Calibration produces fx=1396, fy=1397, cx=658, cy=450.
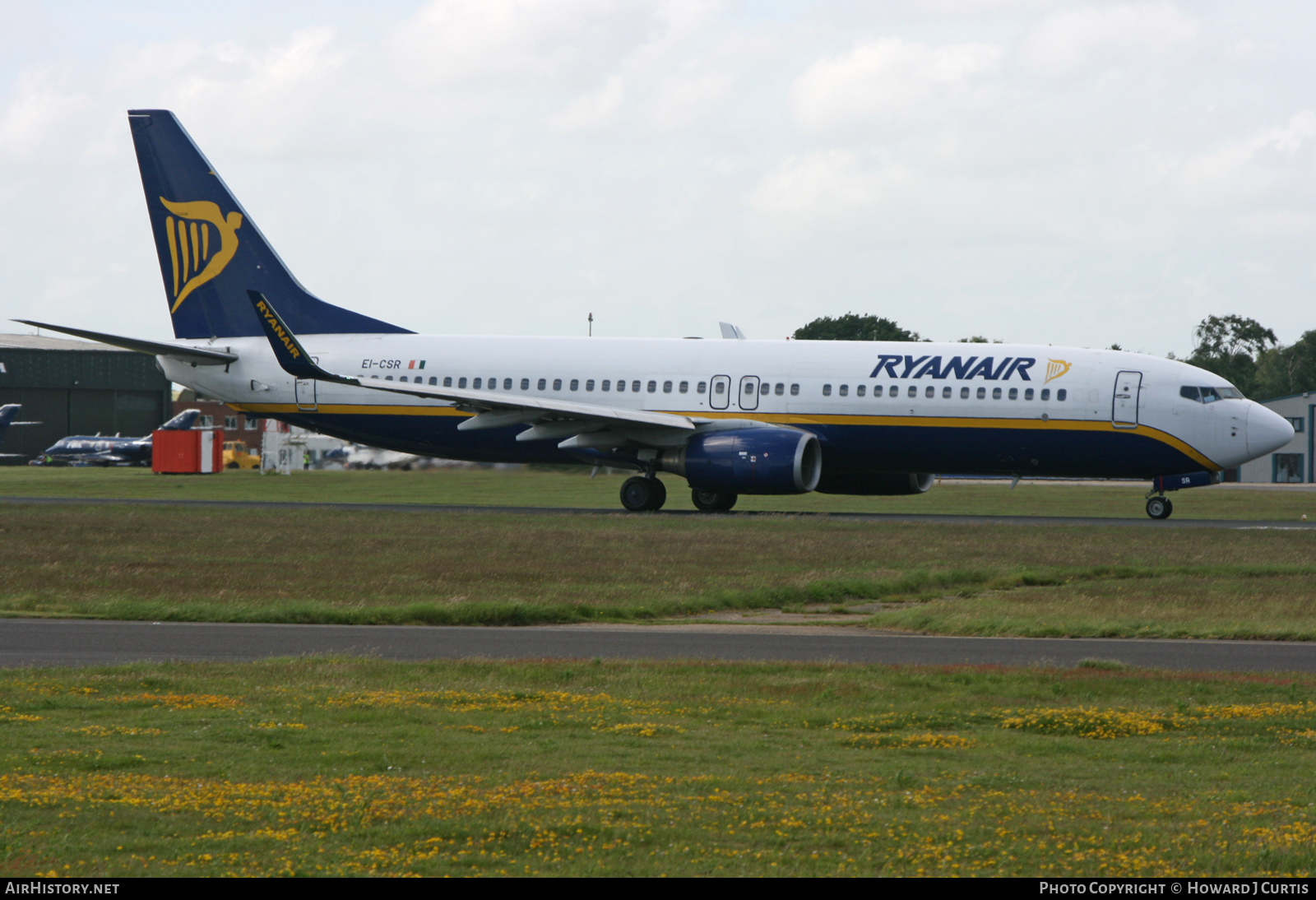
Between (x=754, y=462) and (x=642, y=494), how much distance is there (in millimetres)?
4338

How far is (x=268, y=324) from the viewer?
3522 centimetres

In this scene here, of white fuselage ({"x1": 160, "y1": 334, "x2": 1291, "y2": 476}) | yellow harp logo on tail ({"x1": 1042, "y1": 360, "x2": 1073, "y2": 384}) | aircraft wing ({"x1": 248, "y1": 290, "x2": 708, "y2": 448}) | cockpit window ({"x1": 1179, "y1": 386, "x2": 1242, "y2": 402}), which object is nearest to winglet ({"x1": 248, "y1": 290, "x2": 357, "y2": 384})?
aircraft wing ({"x1": 248, "y1": 290, "x2": 708, "y2": 448})

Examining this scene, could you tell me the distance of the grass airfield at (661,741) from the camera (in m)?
7.62

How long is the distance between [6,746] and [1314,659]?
1352 centimetres

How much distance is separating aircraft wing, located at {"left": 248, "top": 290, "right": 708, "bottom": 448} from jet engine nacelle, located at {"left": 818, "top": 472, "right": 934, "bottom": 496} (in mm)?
4545

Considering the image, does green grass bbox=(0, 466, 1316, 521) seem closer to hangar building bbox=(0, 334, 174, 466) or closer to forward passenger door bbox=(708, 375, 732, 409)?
forward passenger door bbox=(708, 375, 732, 409)

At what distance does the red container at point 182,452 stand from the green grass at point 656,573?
2943 centimetres

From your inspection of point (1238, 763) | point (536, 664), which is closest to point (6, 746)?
point (536, 664)

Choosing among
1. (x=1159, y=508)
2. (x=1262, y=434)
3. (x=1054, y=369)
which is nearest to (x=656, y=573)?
(x=1054, y=369)

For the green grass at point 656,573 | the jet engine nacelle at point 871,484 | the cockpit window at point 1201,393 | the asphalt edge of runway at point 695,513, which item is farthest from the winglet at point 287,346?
the cockpit window at point 1201,393

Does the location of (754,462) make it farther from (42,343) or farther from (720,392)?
(42,343)

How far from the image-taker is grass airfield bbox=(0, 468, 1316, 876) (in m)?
7.62

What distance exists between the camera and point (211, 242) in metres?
42.1
